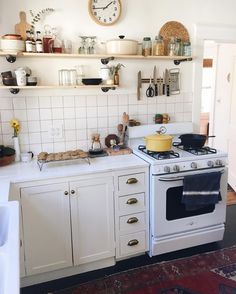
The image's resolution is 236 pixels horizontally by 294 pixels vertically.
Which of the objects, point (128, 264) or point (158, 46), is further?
point (158, 46)

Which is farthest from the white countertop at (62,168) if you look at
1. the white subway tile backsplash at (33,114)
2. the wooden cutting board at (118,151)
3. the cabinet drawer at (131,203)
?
the white subway tile backsplash at (33,114)

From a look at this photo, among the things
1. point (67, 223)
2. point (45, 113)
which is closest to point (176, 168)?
point (67, 223)

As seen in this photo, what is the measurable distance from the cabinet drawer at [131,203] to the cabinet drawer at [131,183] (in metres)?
0.05

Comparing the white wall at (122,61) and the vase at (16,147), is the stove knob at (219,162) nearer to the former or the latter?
the white wall at (122,61)

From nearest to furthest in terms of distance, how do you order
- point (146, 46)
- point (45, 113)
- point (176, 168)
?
point (176, 168)
point (45, 113)
point (146, 46)

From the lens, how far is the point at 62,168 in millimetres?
2287

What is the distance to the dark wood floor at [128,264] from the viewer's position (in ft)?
7.32

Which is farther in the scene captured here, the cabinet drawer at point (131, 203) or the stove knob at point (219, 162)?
the stove knob at point (219, 162)

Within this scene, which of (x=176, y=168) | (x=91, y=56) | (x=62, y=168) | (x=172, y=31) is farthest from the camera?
(x=172, y=31)

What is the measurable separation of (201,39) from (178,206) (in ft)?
5.71

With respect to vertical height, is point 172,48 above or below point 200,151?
above

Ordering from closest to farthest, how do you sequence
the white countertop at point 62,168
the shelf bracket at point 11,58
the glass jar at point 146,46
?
the white countertop at point 62,168, the shelf bracket at point 11,58, the glass jar at point 146,46

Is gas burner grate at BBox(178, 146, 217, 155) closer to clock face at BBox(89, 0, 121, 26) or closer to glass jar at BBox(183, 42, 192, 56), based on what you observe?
glass jar at BBox(183, 42, 192, 56)

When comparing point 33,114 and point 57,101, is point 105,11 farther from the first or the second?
point 33,114
